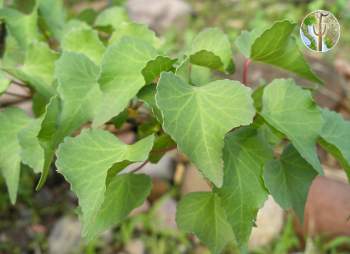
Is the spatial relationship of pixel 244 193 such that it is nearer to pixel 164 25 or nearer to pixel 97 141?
pixel 97 141

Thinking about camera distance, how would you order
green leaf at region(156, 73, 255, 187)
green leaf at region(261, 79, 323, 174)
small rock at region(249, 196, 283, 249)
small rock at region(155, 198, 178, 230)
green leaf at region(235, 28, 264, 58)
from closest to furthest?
green leaf at region(156, 73, 255, 187), green leaf at region(261, 79, 323, 174), green leaf at region(235, 28, 264, 58), small rock at region(249, 196, 283, 249), small rock at region(155, 198, 178, 230)

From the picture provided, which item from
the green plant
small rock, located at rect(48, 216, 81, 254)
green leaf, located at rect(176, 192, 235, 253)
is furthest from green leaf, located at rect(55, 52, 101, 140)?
small rock, located at rect(48, 216, 81, 254)

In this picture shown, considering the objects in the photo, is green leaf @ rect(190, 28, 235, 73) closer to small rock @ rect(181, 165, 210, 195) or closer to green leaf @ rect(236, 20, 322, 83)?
green leaf @ rect(236, 20, 322, 83)

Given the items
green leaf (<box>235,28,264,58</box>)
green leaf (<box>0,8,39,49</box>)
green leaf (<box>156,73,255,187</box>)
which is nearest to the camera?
green leaf (<box>156,73,255,187</box>)

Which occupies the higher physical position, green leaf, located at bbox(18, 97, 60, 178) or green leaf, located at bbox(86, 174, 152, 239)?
A: green leaf, located at bbox(18, 97, 60, 178)

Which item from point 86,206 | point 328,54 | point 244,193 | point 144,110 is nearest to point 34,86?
point 144,110

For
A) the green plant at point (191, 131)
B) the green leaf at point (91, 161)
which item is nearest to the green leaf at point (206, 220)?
the green plant at point (191, 131)

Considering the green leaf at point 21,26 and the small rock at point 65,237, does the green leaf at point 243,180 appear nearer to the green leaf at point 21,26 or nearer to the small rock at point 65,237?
the green leaf at point 21,26

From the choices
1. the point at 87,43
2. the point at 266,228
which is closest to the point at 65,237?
the point at 266,228
